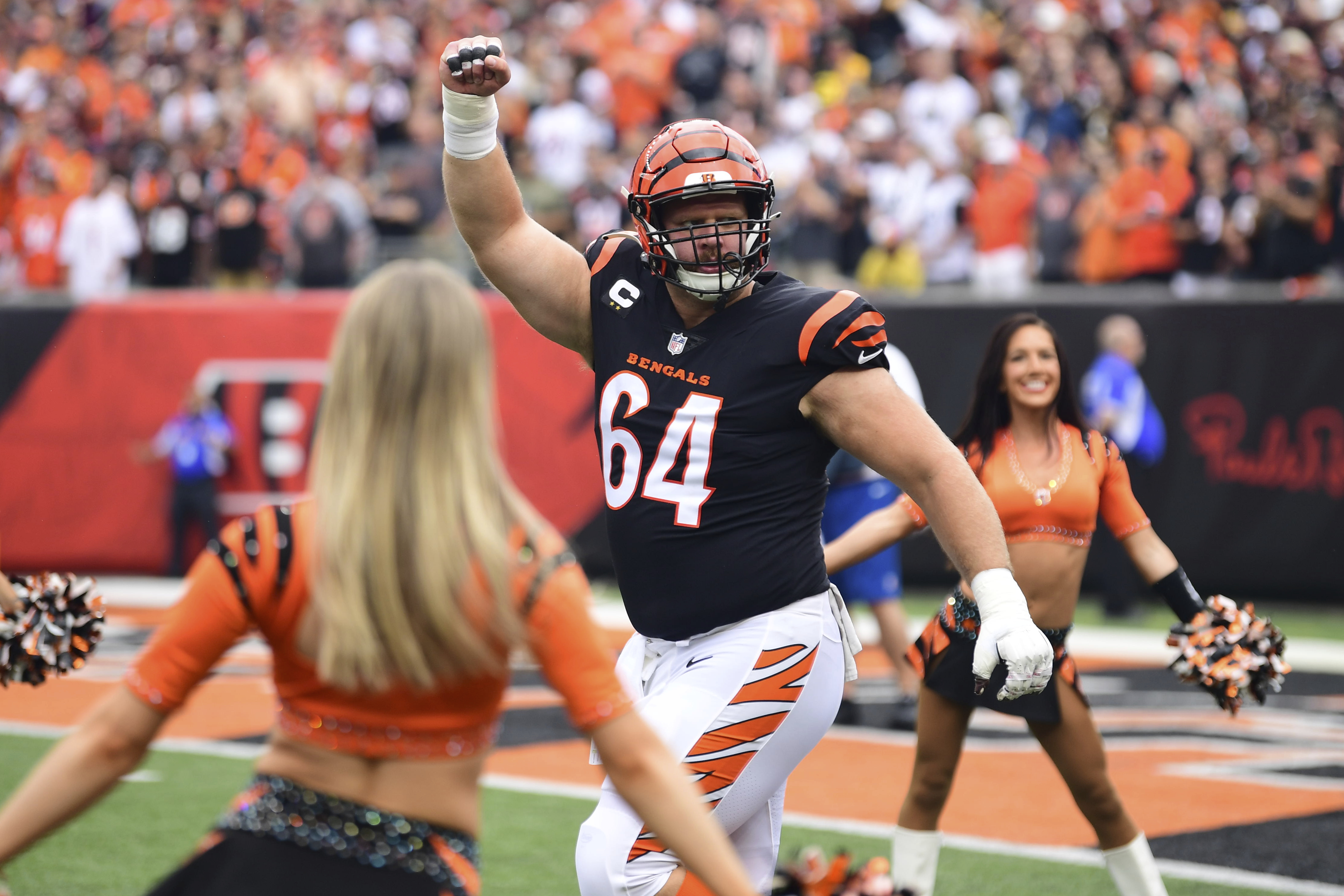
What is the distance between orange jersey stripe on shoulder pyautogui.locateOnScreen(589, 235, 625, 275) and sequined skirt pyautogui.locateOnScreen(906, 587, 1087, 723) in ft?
4.99

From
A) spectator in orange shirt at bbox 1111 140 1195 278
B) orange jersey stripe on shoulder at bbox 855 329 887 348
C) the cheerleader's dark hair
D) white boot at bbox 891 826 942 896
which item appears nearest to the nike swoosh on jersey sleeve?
orange jersey stripe on shoulder at bbox 855 329 887 348

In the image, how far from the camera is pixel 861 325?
3.56 metres

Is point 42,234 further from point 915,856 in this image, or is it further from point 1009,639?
point 1009,639

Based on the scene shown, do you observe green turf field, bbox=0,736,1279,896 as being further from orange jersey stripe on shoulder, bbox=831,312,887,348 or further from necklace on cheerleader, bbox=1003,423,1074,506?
orange jersey stripe on shoulder, bbox=831,312,887,348

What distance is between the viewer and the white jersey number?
3.61m

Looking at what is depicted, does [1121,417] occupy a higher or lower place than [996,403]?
lower

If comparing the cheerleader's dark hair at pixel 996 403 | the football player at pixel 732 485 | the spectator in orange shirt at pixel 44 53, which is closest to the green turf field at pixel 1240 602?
the cheerleader's dark hair at pixel 996 403

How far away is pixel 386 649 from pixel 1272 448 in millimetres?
10652

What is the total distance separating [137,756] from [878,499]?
630 cm

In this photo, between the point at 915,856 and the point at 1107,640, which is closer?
the point at 915,856

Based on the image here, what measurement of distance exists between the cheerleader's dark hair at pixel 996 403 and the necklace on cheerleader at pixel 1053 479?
7 cm

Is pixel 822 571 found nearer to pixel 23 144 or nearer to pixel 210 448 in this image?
pixel 210 448

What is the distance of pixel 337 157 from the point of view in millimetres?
17422

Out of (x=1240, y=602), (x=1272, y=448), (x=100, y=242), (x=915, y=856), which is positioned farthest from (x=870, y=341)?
(x=100, y=242)
